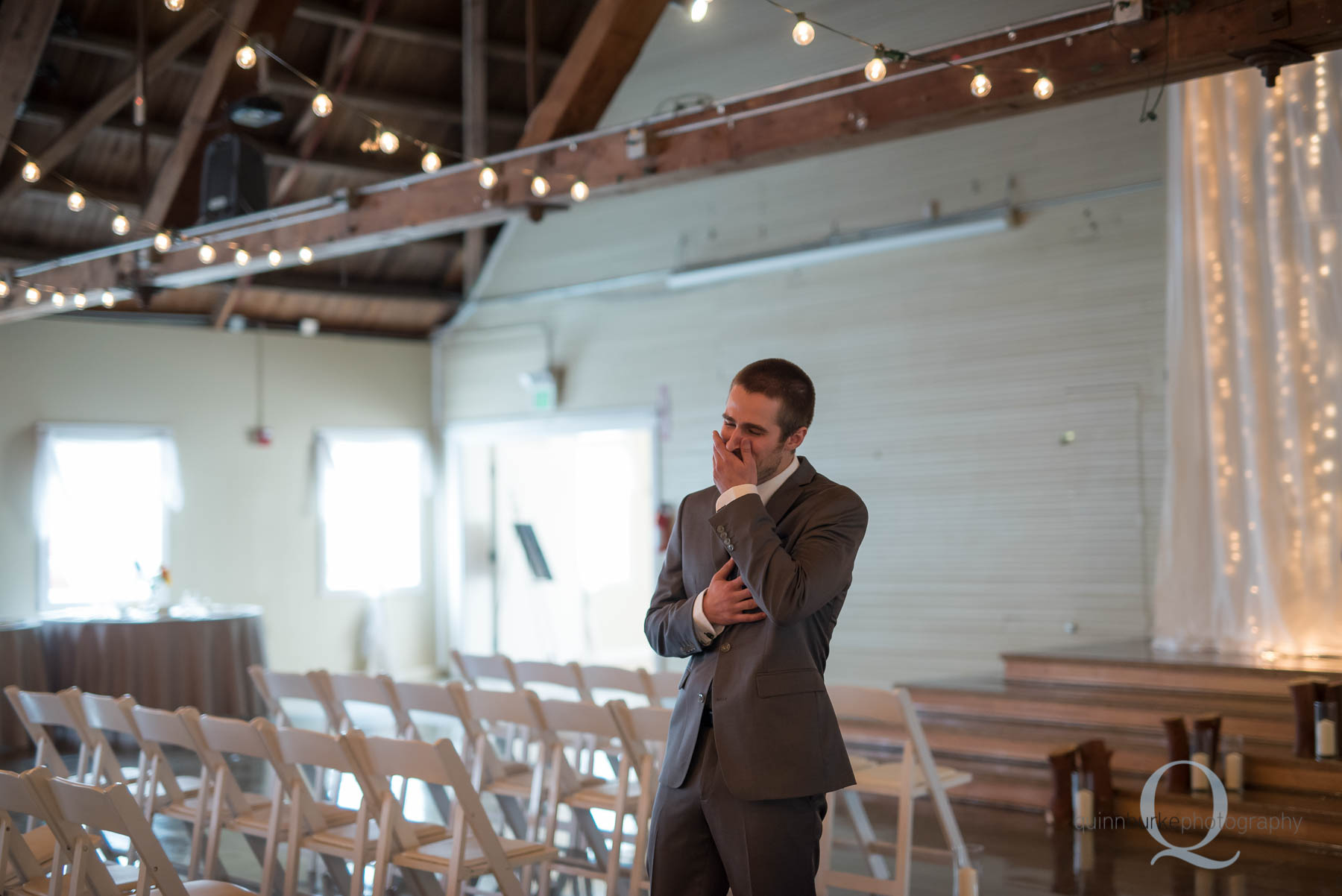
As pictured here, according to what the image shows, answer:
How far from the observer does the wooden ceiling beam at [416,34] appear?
9.70m

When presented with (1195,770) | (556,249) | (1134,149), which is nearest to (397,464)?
(556,249)

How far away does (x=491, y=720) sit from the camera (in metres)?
5.18

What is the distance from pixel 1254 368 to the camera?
688 centimetres

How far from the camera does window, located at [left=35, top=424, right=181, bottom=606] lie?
408 inches

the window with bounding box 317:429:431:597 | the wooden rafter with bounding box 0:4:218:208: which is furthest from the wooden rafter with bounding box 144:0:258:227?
the window with bounding box 317:429:431:597

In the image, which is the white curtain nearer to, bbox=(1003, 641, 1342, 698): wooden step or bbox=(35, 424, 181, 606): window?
bbox=(1003, 641, 1342, 698): wooden step

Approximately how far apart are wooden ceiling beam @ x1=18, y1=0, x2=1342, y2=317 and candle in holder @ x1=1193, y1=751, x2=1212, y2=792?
288 centimetres

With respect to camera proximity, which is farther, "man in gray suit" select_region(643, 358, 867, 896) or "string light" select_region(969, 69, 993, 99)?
"string light" select_region(969, 69, 993, 99)

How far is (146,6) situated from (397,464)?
493cm

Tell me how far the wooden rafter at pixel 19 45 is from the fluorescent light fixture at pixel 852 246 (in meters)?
4.81

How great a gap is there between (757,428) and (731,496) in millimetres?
132

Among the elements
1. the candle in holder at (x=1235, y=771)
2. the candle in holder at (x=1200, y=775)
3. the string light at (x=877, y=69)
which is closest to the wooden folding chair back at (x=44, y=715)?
the string light at (x=877, y=69)

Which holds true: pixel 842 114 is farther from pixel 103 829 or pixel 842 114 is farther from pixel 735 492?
pixel 103 829

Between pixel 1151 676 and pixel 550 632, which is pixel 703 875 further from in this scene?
pixel 550 632
